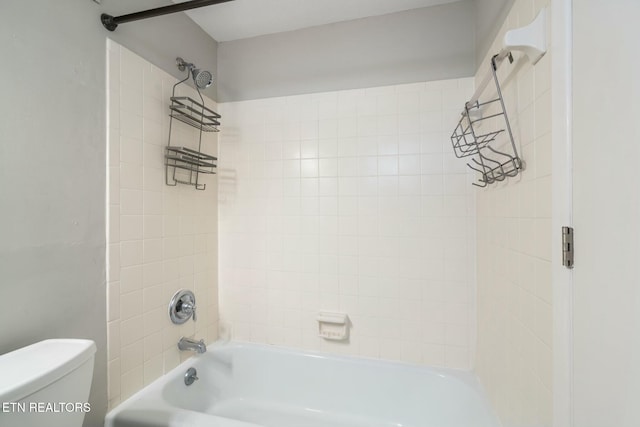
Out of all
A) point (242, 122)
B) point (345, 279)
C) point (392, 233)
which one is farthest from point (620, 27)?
point (242, 122)

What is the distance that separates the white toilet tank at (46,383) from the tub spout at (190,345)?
0.70 metres

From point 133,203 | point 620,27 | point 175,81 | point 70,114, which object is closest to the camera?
point 620,27

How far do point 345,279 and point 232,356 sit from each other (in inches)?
35.4

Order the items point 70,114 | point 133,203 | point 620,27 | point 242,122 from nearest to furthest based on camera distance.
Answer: point 620,27, point 70,114, point 133,203, point 242,122

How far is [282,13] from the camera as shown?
164 cm

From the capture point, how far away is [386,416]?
61.1 inches

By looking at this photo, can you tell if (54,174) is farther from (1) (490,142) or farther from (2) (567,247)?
(1) (490,142)

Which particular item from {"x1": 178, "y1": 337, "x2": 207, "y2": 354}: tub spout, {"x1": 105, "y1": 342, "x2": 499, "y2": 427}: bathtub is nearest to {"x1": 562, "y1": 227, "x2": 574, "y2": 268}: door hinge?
{"x1": 105, "y1": 342, "x2": 499, "y2": 427}: bathtub

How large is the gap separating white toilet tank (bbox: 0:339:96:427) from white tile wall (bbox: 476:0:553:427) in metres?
1.38

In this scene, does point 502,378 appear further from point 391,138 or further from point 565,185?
point 391,138

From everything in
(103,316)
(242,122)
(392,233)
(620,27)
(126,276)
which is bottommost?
(103,316)

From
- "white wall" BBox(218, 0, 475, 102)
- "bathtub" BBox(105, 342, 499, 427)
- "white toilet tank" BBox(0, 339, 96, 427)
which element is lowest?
"bathtub" BBox(105, 342, 499, 427)

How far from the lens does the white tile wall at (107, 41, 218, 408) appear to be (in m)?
1.21

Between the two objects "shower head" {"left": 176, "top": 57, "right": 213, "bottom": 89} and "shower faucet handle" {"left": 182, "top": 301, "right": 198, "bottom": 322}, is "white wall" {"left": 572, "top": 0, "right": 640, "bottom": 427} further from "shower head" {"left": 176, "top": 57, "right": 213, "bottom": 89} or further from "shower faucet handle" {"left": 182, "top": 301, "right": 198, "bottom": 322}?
"shower faucet handle" {"left": 182, "top": 301, "right": 198, "bottom": 322}
